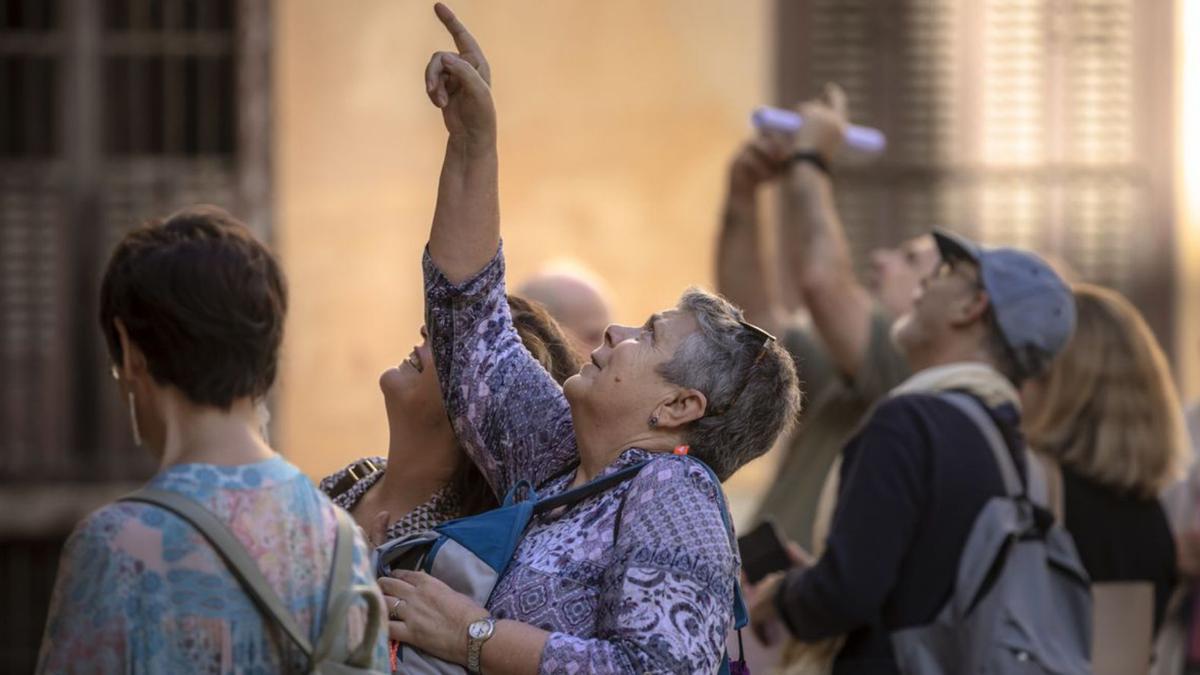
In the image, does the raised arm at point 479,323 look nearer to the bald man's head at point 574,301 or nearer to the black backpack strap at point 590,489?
the black backpack strap at point 590,489

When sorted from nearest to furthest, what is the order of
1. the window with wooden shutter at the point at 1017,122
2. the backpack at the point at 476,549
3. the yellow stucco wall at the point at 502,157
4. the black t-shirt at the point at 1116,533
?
the backpack at the point at 476,549 → the black t-shirt at the point at 1116,533 → the yellow stucco wall at the point at 502,157 → the window with wooden shutter at the point at 1017,122

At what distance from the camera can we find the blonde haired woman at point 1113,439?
161 inches

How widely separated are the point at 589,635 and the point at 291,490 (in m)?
0.48

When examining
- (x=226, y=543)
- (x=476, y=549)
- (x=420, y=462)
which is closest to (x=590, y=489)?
(x=476, y=549)

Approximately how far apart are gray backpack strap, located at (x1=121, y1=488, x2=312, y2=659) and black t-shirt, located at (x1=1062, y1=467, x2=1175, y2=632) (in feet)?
7.74

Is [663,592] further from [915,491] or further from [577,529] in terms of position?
[915,491]

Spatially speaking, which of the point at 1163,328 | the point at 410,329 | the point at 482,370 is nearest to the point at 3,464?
the point at 410,329

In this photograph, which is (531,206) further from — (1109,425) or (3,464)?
(1109,425)

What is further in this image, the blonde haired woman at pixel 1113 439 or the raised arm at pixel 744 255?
the raised arm at pixel 744 255

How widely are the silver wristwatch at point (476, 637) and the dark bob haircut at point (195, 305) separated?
464 millimetres

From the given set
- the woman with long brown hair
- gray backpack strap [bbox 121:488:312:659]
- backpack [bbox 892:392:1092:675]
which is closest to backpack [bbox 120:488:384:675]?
gray backpack strap [bbox 121:488:312:659]

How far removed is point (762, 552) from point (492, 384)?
1.26m

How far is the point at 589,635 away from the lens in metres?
2.45

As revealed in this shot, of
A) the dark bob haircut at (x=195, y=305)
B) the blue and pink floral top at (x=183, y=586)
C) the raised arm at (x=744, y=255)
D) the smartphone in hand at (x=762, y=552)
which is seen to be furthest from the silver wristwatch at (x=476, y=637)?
the raised arm at (x=744, y=255)
